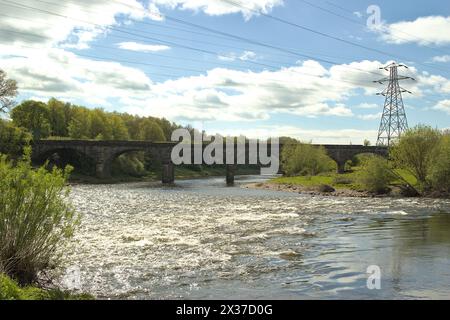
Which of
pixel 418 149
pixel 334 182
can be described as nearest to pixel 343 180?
pixel 334 182

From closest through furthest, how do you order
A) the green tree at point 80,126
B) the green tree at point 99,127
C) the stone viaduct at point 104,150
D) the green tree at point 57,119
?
the stone viaduct at point 104,150 → the green tree at point 80,126 → the green tree at point 57,119 → the green tree at point 99,127

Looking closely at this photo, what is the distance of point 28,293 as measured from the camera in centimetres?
1553

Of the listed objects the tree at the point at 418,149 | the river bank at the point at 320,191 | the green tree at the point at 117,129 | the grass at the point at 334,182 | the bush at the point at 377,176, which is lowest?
the river bank at the point at 320,191

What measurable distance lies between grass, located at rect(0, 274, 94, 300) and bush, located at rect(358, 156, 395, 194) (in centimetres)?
6193

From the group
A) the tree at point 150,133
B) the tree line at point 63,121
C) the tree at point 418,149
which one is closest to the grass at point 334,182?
the tree at point 418,149

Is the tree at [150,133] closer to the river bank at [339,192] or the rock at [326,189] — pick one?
the river bank at [339,192]

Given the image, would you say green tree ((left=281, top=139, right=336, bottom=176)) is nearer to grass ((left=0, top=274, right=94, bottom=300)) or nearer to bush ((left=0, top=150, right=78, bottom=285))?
bush ((left=0, top=150, right=78, bottom=285))

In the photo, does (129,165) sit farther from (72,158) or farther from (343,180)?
(343,180)

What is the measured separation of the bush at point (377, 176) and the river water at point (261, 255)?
26.5 m

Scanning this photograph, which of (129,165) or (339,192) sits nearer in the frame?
(339,192)

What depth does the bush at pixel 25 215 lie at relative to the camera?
1794 centimetres

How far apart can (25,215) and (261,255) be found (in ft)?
40.1

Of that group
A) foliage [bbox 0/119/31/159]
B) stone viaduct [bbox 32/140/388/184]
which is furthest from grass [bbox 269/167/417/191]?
foliage [bbox 0/119/31/159]
